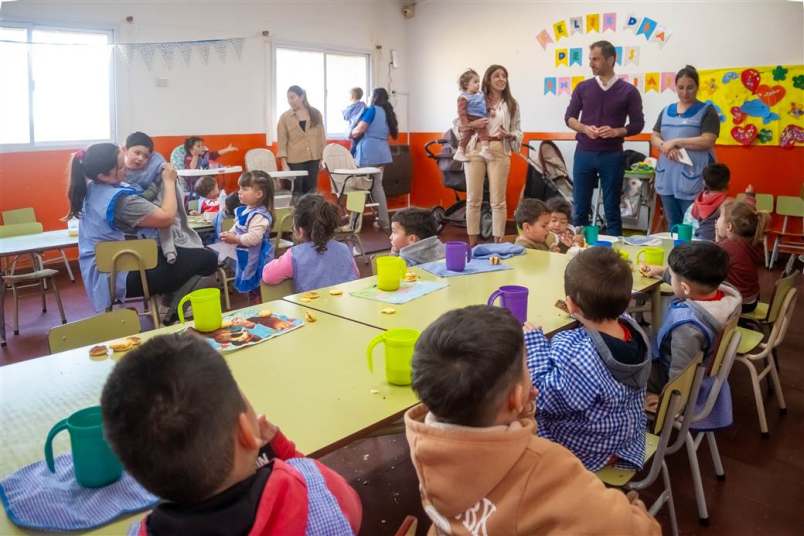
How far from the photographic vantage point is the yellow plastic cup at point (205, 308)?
1738 mm

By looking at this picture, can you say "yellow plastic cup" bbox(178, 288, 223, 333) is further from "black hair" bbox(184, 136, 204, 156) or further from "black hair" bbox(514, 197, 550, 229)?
"black hair" bbox(184, 136, 204, 156)

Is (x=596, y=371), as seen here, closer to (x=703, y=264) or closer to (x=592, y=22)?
(x=703, y=264)

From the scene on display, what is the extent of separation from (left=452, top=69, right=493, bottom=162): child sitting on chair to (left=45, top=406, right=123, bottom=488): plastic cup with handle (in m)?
4.63

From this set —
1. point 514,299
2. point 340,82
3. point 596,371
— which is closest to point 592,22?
point 340,82

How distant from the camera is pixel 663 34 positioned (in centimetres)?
625

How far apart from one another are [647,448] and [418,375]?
3.26 feet

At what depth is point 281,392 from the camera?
1.40 metres

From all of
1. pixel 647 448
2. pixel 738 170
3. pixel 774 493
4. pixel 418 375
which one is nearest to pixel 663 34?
pixel 738 170

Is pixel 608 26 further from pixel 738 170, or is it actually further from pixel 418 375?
pixel 418 375

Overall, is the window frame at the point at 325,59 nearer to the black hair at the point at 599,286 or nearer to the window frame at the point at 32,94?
the window frame at the point at 32,94

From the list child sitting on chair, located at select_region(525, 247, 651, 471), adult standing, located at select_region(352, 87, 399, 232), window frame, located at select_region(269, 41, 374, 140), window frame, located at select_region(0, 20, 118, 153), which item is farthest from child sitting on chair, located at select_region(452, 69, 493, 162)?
child sitting on chair, located at select_region(525, 247, 651, 471)

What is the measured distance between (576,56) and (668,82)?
43.3 inches

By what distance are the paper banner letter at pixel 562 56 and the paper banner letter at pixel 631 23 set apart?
2.35 ft

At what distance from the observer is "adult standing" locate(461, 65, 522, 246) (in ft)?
17.1
